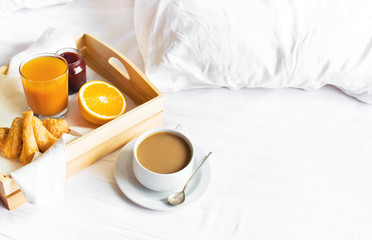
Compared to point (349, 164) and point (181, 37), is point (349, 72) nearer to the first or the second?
point (349, 164)

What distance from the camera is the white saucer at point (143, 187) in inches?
30.0

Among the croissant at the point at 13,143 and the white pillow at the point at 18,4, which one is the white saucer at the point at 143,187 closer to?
the croissant at the point at 13,143

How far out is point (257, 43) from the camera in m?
0.98

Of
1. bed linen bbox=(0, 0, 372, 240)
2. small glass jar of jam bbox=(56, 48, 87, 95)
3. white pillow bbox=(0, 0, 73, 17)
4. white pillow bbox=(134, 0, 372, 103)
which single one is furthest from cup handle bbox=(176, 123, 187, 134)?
white pillow bbox=(0, 0, 73, 17)

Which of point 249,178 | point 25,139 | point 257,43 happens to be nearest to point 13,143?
point 25,139

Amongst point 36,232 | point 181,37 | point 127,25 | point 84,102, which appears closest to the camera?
point 36,232

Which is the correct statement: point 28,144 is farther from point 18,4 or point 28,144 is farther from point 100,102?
point 18,4

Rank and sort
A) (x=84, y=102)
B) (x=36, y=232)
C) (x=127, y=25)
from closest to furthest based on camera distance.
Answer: (x=36, y=232), (x=84, y=102), (x=127, y=25)

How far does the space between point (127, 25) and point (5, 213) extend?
676mm

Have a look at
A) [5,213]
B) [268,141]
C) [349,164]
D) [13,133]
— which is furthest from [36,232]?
[349,164]

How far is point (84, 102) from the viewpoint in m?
0.87

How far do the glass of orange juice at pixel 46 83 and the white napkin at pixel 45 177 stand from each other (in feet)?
0.53

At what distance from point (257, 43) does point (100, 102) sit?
39 cm

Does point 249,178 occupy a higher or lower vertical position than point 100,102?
lower
